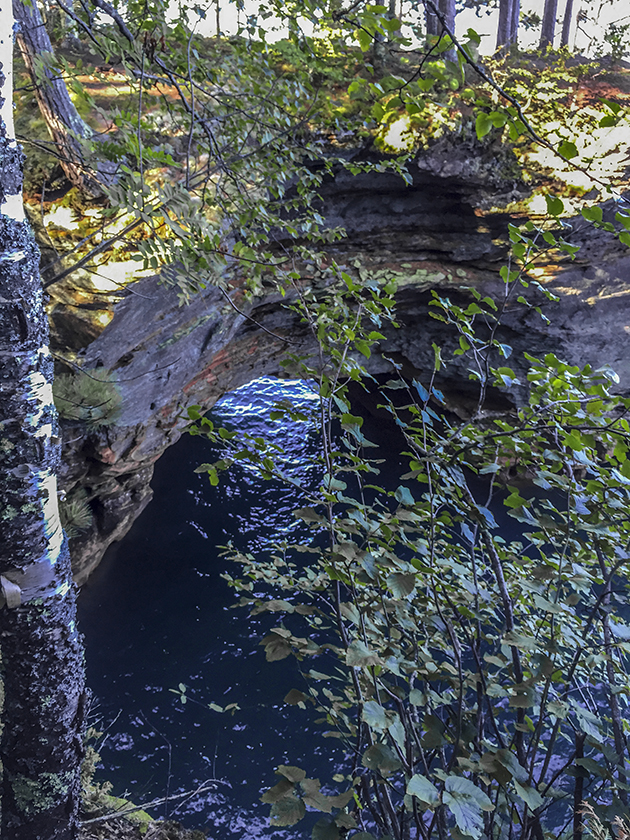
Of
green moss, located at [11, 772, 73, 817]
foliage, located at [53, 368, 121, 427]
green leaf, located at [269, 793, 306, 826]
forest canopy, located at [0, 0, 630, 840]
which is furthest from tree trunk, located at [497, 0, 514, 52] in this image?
green moss, located at [11, 772, 73, 817]

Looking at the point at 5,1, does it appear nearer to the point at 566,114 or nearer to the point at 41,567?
the point at 41,567

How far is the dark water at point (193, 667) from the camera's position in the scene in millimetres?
4383

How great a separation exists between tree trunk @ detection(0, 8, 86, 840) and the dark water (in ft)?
3.88

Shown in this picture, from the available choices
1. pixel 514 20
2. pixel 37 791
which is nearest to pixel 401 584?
pixel 37 791

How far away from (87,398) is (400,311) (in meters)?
5.04

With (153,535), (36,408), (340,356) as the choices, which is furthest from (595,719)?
(153,535)

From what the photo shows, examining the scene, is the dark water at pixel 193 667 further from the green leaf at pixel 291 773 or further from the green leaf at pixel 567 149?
the green leaf at pixel 567 149

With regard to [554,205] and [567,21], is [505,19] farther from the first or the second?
[554,205]

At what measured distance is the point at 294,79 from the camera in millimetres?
2959

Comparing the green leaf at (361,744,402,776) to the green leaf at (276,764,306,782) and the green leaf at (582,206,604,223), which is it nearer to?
the green leaf at (276,764,306,782)

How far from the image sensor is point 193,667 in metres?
5.64

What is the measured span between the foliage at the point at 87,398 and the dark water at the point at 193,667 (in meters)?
1.82

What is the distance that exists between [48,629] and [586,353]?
26.3 ft

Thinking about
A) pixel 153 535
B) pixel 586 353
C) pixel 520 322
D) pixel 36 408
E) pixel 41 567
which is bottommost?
pixel 153 535
